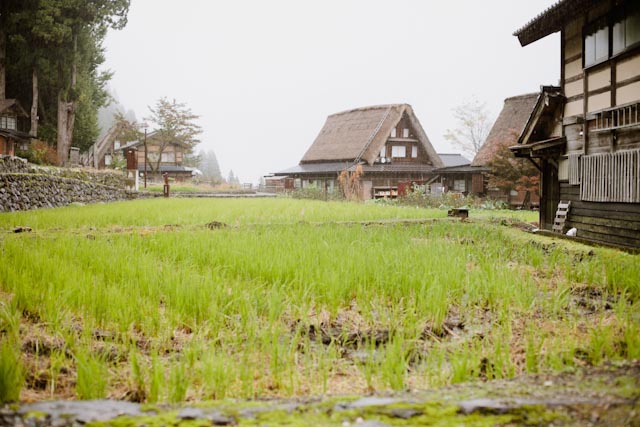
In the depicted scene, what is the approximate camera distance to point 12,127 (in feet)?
63.1

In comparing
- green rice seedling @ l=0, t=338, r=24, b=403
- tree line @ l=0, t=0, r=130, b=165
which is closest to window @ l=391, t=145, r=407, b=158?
tree line @ l=0, t=0, r=130, b=165

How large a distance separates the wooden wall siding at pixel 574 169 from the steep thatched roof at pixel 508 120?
33.5 feet

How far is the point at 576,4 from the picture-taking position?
6.66 m

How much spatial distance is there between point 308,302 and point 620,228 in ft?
17.4

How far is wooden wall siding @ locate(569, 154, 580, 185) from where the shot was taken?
7.18 metres

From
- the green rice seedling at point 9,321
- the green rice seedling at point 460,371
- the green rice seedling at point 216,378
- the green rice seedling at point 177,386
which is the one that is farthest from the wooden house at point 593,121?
the green rice seedling at point 9,321

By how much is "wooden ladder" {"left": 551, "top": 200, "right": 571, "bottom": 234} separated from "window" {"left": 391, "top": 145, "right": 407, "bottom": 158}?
15.1 m

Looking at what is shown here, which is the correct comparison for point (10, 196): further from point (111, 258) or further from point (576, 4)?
point (576, 4)

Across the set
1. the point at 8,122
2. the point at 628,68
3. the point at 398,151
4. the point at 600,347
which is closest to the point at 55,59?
the point at 8,122

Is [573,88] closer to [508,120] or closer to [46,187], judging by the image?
[46,187]

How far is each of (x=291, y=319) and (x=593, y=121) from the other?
243 inches

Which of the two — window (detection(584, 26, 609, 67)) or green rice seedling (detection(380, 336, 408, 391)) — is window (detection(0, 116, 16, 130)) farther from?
green rice seedling (detection(380, 336, 408, 391))

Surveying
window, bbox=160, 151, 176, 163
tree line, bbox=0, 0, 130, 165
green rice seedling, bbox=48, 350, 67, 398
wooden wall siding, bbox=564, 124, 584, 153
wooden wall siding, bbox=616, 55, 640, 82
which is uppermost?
tree line, bbox=0, 0, 130, 165

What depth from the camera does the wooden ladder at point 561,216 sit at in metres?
7.49
